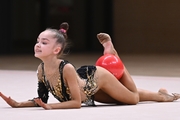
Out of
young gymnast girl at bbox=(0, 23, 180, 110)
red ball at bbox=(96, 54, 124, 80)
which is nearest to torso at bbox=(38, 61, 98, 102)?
young gymnast girl at bbox=(0, 23, 180, 110)

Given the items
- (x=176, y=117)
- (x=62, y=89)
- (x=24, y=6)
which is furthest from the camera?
(x=24, y=6)

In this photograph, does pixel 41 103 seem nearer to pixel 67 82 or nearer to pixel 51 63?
pixel 67 82

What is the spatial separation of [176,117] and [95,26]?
1771 cm

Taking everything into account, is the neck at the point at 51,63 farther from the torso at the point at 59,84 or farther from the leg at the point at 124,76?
the leg at the point at 124,76

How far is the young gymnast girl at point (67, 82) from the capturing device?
14.4 ft

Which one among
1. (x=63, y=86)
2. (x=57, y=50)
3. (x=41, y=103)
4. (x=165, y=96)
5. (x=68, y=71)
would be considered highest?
(x=57, y=50)

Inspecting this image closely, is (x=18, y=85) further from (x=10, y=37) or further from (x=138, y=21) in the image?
(x=138, y=21)

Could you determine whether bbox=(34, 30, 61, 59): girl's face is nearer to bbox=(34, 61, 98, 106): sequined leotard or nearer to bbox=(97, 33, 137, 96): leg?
bbox=(34, 61, 98, 106): sequined leotard

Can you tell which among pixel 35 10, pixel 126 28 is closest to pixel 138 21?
pixel 126 28

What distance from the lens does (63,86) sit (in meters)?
4.39

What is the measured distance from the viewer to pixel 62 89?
14.5 ft

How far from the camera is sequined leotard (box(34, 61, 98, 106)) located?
4.40 meters

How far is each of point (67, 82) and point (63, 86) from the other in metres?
0.06

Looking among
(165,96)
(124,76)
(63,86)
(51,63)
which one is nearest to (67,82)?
(63,86)
